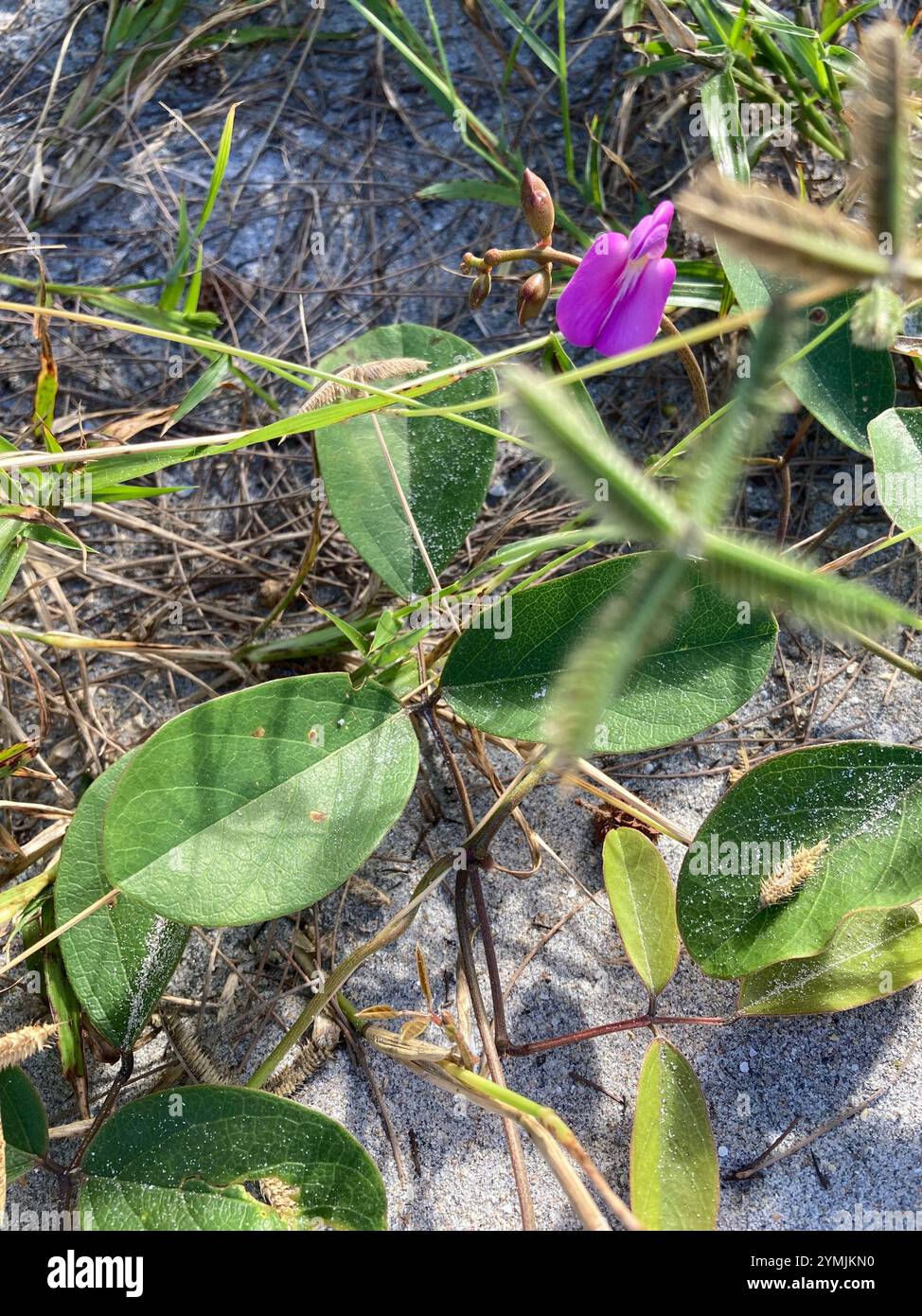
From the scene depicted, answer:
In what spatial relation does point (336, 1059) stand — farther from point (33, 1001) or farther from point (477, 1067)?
point (33, 1001)

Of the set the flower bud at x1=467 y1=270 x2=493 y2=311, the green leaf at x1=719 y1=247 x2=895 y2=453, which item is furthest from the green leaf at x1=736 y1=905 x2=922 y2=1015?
the flower bud at x1=467 y1=270 x2=493 y2=311

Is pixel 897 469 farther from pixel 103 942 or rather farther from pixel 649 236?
pixel 103 942

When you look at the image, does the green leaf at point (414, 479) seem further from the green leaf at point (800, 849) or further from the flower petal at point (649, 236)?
the green leaf at point (800, 849)

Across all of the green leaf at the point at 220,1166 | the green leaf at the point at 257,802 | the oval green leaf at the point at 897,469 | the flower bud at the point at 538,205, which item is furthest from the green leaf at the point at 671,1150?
the flower bud at the point at 538,205

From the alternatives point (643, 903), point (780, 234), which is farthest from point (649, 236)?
point (643, 903)

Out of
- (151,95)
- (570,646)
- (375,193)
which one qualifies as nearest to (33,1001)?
(570,646)
